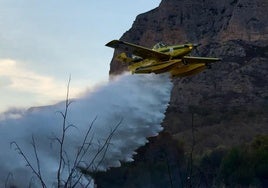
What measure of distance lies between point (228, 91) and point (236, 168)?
77.8 m

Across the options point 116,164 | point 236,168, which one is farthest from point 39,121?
point 236,168

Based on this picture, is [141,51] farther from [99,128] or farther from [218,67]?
[218,67]

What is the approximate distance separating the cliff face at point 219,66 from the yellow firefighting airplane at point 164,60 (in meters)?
64.0

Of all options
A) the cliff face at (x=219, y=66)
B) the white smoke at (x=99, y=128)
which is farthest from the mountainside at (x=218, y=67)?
the white smoke at (x=99, y=128)

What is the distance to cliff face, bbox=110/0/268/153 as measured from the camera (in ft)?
400

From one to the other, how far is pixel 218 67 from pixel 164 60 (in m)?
106

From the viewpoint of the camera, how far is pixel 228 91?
13788 centimetres

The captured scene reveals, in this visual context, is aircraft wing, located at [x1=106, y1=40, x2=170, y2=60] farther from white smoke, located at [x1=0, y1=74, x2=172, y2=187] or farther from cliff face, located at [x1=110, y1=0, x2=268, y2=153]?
cliff face, located at [x1=110, y1=0, x2=268, y2=153]

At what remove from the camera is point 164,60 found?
3725cm

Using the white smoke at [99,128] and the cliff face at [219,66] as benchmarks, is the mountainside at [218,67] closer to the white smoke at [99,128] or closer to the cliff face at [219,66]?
the cliff face at [219,66]

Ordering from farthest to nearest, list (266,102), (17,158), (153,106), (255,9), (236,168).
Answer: (255,9) → (266,102) → (236,168) → (153,106) → (17,158)

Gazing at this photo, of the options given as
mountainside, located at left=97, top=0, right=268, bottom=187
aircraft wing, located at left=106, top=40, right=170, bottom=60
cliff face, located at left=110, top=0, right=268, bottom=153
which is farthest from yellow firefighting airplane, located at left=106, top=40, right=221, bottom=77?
mountainside, located at left=97, top=0, right=268, bottom=187

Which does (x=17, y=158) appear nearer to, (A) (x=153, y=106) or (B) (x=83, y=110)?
(B) (x=83, y=110)

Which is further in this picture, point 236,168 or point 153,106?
point 236,168
